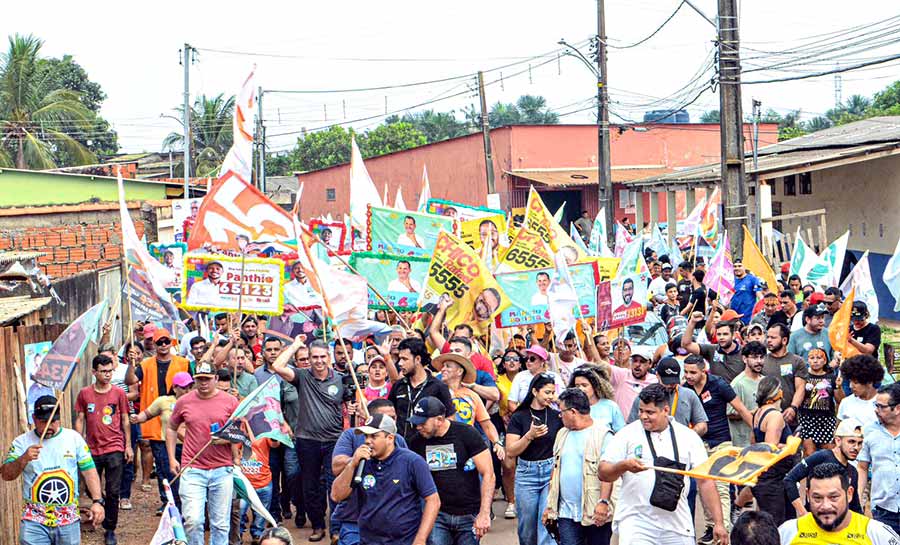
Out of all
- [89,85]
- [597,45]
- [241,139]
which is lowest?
[241,139]

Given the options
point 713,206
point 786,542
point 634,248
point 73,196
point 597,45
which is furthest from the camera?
point 597,45

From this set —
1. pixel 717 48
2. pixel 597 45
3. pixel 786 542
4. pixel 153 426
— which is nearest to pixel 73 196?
pixel 597 45

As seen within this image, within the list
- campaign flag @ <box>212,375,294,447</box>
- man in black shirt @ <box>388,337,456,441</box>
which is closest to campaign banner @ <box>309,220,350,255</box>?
campaign flag @ <box>212,375,294,447</box>

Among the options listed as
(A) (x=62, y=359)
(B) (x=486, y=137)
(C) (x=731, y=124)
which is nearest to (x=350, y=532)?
(A) (x=62, y=359)

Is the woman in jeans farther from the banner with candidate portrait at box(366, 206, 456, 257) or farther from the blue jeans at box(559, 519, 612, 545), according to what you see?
the banner with candidate portrait at box(366, 206, 456, 257)

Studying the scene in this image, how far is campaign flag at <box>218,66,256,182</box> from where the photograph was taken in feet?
42.5

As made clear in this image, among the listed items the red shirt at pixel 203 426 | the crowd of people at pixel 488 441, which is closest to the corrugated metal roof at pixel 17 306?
the crowd of people at pixel 488 441

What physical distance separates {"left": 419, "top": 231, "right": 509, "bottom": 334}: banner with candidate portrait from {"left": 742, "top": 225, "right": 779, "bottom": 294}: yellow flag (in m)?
5.61

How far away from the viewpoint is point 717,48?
757 inches

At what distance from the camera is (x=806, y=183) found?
2828 centimetres

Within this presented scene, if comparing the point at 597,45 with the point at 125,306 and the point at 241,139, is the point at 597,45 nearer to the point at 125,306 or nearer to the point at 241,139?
the point at 125,306

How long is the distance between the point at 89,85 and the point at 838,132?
54374mm

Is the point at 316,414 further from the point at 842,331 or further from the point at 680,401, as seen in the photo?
the point at 842,331

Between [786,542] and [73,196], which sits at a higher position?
[73,196]
